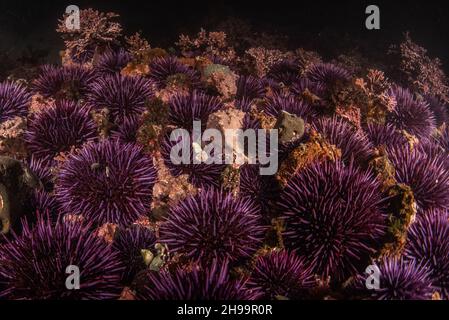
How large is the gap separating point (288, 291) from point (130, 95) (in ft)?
12.1

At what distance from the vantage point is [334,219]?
142 inches

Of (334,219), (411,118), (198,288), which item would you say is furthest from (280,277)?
(411,118)

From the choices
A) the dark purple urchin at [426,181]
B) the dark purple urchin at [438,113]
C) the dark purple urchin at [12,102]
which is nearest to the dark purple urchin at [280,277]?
the dark purple urchin at [426,181]

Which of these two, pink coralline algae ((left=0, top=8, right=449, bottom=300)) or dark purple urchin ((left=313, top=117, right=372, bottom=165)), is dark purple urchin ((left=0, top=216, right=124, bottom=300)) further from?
dark purple urchin ((left=313, top=117, right=372, bottom=165))

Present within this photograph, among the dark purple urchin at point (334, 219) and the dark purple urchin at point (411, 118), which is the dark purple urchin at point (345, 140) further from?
the dark purple urchin at point (411, 118)

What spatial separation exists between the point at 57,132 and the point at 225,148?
2.41 meters

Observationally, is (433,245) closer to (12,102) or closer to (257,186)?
(257,186)

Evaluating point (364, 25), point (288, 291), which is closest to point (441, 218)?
point (288, 291)

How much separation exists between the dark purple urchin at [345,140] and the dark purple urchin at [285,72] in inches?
105

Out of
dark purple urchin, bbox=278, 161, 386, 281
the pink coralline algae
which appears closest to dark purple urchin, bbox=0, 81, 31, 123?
the pink coralline algae

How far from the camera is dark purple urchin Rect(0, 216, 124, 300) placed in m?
3.21

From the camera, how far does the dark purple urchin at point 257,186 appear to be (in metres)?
4.29

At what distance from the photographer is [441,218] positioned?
12.8 feet
